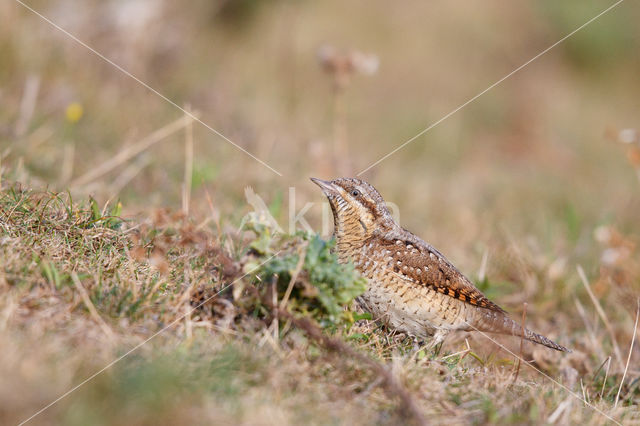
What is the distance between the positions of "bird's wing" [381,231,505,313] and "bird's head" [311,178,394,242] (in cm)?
14

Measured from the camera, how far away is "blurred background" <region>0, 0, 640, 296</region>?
5.75 m

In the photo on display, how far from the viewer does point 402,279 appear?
3.62m

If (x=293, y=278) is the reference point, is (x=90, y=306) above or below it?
below

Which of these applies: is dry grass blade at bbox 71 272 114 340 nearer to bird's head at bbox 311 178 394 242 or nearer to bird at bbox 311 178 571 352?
bird at bbox 311 178 571 352

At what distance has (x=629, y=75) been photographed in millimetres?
12977

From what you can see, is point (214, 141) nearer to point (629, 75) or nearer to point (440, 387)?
point (440, 387)

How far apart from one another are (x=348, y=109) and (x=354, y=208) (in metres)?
6.72

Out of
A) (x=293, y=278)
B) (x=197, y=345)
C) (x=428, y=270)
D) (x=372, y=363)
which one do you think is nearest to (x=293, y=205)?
(x=428, y=270)

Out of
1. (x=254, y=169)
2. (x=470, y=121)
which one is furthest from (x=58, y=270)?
(x=470, y=121)

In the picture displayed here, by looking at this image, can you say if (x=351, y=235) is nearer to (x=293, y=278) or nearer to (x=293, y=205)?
(x=293, y=278)

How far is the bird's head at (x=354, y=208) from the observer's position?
3859 mm

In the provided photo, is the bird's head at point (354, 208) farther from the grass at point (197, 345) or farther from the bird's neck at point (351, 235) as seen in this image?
the grass at point (197, 345)

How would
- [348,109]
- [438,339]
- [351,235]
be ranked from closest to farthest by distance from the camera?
[438,339] → [351,235] → [348,109]

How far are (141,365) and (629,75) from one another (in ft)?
42.7
